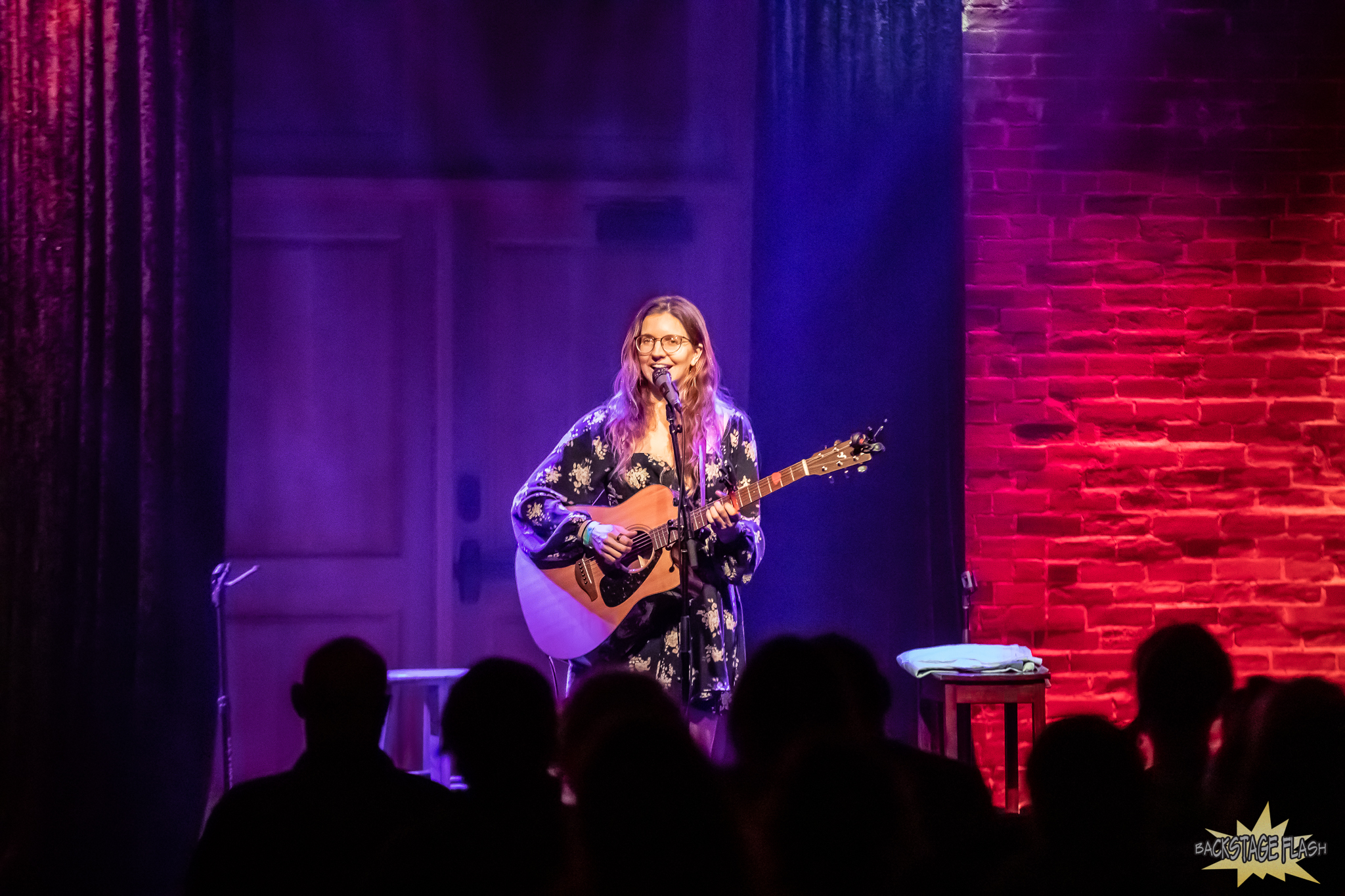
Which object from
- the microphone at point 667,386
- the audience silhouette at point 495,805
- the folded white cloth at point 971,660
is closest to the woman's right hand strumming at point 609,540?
the microphone at point 667,386

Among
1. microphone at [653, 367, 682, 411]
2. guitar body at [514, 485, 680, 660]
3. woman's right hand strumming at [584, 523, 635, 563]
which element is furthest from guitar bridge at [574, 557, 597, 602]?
microphone at [653, 367, 682, 411]

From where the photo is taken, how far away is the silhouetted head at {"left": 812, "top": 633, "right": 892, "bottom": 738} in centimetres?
243

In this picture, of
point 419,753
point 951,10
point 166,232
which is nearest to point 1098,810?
point 419,753

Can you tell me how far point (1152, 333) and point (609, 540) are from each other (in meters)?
2.37

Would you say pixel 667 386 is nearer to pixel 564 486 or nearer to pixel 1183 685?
pixel 564 486

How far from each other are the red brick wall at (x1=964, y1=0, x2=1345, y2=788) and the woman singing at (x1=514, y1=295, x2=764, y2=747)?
1.29m

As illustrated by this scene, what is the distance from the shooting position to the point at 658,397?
3967mm

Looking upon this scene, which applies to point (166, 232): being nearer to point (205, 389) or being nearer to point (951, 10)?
point (205, 389)

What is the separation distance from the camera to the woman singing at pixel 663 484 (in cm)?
378

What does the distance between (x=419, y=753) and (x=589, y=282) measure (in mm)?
1988

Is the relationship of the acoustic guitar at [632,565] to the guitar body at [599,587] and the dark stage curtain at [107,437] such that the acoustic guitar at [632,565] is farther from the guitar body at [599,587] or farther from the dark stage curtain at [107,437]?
the dark stage curtain at [107,437]

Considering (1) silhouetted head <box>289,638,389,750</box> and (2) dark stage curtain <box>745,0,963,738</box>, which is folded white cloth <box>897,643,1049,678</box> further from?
(1) silhouetted head <box>289,638,389,750</box>

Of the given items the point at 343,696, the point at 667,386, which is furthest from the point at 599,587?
the point at 343,696

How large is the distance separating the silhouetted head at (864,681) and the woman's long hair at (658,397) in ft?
5.01
